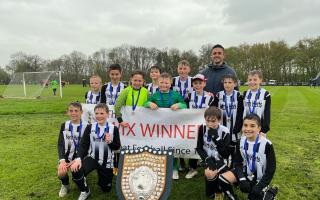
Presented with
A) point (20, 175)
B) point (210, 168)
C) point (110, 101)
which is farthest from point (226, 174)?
point (20, 175)

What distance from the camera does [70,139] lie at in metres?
5.89

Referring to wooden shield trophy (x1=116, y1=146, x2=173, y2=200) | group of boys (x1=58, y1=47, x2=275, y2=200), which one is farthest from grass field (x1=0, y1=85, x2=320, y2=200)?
wooden shield trophy (x1=116, y1=146, x2=173, y2=200)

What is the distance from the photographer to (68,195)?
5.63 metres

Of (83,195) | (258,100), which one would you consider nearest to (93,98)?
(83,195)

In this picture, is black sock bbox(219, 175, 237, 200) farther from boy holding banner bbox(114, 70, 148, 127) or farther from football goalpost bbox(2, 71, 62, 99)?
football goalpost bbox(2, 71, 62, 99)

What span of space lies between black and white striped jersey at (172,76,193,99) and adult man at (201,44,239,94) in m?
0.44

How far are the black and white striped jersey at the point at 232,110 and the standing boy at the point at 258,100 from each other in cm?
→ 16

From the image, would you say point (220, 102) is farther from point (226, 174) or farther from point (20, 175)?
point (20, 175)

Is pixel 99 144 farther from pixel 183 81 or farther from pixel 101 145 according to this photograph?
pixel 183 81

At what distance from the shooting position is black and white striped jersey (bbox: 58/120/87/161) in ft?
19.2

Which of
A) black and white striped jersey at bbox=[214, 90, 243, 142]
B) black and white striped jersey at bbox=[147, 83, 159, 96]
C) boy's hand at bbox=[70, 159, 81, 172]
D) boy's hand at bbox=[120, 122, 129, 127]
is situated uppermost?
black and white striped jersey at bbox=[147, 83, 159, 96]

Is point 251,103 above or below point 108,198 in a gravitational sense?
above

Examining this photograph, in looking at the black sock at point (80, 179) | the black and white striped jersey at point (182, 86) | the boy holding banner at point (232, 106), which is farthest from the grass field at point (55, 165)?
the black and white striped jersey at point (182, 86)

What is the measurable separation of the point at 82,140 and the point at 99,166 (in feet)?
1.77
